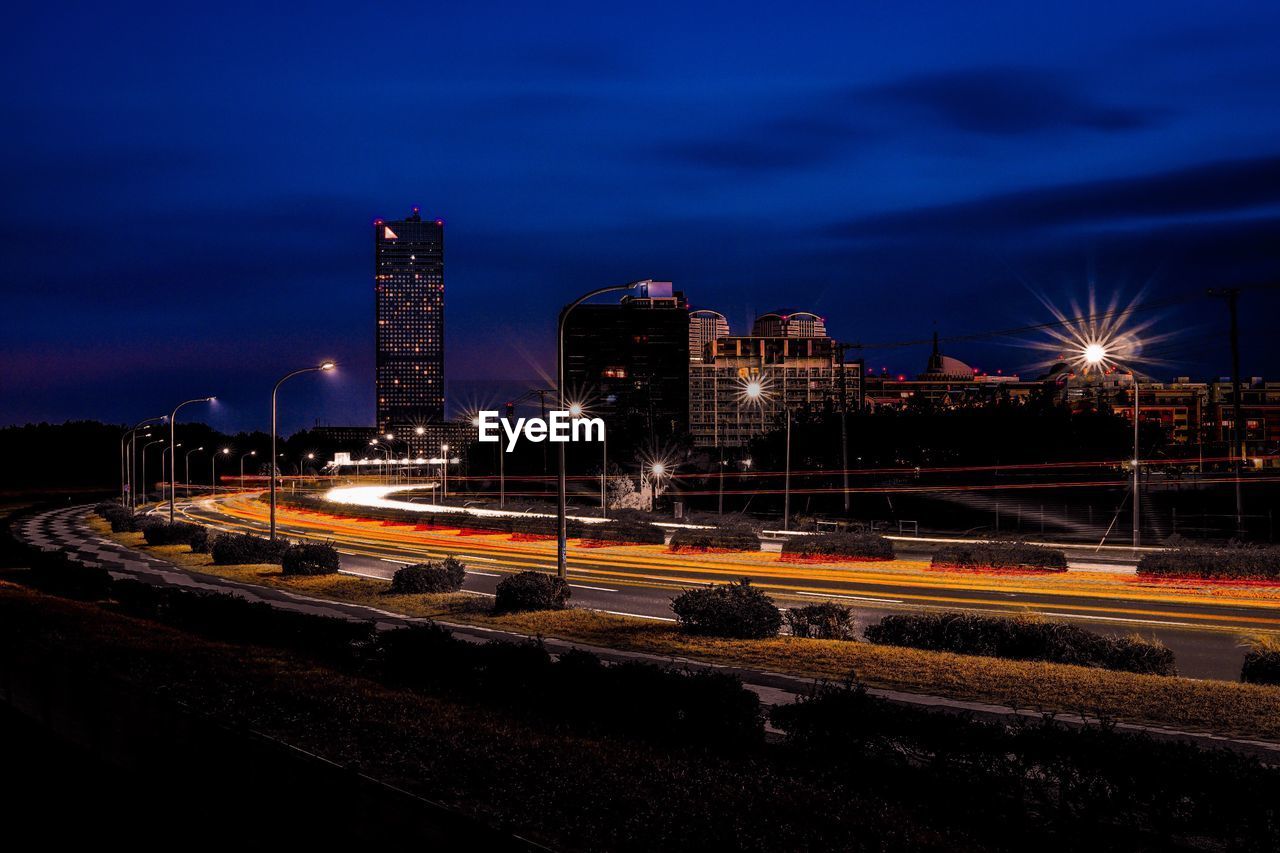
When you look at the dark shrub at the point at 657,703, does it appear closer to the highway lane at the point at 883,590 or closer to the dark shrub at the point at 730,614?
the dark shrub at the point at 730,614

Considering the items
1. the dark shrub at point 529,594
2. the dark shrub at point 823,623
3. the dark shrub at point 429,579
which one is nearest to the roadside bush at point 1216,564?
the dark shrub at point 823,623

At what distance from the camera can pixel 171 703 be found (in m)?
9.68

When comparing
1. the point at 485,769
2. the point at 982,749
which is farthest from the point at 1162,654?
the point at 485,769

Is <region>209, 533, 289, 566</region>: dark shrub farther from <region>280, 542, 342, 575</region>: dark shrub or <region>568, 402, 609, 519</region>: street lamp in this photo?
<region>568, 402, 609, 519</region>: street lamp

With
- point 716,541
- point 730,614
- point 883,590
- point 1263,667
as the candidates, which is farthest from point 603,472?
point 1263,667

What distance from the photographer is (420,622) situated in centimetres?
2158

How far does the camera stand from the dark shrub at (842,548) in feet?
111

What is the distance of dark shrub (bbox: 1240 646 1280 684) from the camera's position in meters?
14.1

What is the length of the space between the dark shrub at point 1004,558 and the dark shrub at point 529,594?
13.4 meters

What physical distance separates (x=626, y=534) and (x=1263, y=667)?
97.2 ft

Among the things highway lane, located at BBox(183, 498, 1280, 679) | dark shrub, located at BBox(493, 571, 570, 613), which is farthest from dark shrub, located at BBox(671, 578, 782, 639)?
dark shrub, located at BBox(493, 571, 570, 613)

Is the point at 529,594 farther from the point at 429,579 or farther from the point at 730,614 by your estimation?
the point at 730,614

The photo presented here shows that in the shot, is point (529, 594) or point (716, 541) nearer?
point (529, 594)

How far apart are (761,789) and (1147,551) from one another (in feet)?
102
